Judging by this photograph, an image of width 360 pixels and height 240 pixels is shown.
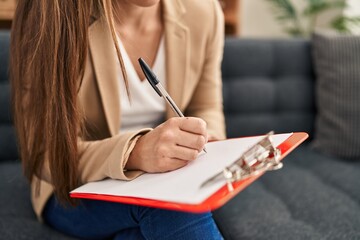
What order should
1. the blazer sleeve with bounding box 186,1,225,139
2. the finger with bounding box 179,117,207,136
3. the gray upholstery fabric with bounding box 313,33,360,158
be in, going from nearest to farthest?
1. the finger with bounding box 179,117,207,136
2. the blazer sleeve with bounding box 186,1,225,139
3. the gray upholstery fabric with bounding box 313,33,360,158

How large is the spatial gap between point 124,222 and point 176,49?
0.41m

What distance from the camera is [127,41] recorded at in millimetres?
827

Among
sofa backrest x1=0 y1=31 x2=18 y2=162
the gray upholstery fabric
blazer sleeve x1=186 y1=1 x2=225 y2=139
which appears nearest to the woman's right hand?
blazer sleeve x1=186 y1=1 x2=225 y2=139

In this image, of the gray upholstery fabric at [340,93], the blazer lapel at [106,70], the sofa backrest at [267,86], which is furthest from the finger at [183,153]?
the gray upholstery fabric at [340,93]

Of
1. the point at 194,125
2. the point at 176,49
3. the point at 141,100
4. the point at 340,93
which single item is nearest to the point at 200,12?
the point at 176,49

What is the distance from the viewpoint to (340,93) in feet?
4.17

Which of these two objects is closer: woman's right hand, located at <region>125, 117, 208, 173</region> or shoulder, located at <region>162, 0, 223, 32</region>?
woman's right hand, located at <region>125, 117, 208, 173</region>

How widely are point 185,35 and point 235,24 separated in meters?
1.24

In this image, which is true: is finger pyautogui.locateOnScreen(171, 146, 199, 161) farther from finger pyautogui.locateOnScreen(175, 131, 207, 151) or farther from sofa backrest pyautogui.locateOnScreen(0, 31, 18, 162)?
sofa backrest pyautogui.locateOnScreen(0, 31, 18, 162)

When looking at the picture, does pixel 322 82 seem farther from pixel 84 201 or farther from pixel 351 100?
pixel 84 201

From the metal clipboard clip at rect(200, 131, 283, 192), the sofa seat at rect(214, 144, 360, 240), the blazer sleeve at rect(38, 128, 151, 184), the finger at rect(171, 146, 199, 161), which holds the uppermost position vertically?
the metal clipboard clip at rect(200, 131, 283, 192)

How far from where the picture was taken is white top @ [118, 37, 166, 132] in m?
0.82

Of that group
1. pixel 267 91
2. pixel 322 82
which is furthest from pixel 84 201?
pixel 322 82

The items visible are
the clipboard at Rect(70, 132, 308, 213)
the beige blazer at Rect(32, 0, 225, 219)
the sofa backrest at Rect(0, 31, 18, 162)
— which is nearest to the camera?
the clipboard at Rect(70, 132, 308, 213)
